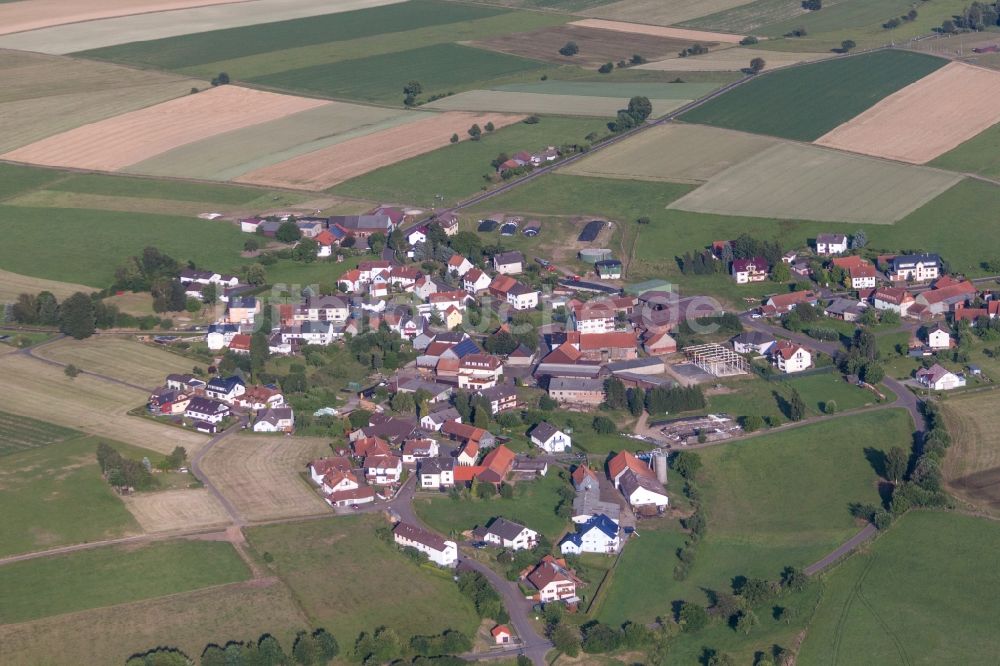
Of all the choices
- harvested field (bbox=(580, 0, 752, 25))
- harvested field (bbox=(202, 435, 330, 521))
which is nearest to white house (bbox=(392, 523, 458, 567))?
harvested field (bbox=(202, 435, 330, 521))

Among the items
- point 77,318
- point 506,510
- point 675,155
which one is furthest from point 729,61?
point 506,510

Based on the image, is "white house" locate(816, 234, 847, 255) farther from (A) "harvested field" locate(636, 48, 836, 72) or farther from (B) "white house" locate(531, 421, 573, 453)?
(A) "harvested field" locate(636, 48, 836, 72)

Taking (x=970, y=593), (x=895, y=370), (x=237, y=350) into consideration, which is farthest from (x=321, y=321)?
(x=970, y=593)

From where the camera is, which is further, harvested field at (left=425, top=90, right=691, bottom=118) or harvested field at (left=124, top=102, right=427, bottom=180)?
harvested field at (left=425, top=90, right=691, bottom=118)

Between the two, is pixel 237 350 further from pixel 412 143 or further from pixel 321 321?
pixel 412 143

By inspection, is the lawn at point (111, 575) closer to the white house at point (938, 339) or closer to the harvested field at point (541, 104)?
the white house at point (938, 339)

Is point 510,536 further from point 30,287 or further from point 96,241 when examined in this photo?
point 96,241
